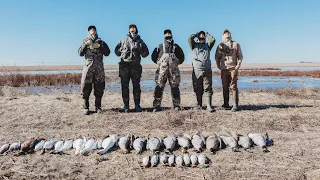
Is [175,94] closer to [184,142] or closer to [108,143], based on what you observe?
[184,142]

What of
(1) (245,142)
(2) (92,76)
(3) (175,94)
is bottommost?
(1) (245,142)

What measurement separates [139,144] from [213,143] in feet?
5.09

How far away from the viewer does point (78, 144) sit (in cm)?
687

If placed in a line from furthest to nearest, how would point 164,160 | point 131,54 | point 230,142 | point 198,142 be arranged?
point 131,54
point 230,142
point 198,142
point 164,160

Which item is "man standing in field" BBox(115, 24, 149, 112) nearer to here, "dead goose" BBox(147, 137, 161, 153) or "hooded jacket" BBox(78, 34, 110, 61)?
"hooded jacket" BBox(78, 34, 110, 61)

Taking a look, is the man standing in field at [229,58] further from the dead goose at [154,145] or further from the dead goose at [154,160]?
the dead goose at [154,160]

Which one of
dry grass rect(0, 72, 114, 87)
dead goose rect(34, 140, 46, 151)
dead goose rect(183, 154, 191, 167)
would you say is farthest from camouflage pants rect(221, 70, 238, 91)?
dry grass rect(0, 72, 114, 87)

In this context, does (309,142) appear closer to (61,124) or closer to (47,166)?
(47,166)

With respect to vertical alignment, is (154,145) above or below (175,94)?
below

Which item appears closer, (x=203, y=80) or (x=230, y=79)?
(x=203, y=80)

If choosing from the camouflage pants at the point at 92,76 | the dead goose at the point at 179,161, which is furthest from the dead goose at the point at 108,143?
the camouflage pants at the point at 92,76

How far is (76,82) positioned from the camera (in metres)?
23.8

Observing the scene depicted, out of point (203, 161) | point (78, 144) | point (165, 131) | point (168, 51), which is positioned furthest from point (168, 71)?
point (203, 161)

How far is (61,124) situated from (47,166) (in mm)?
2560
